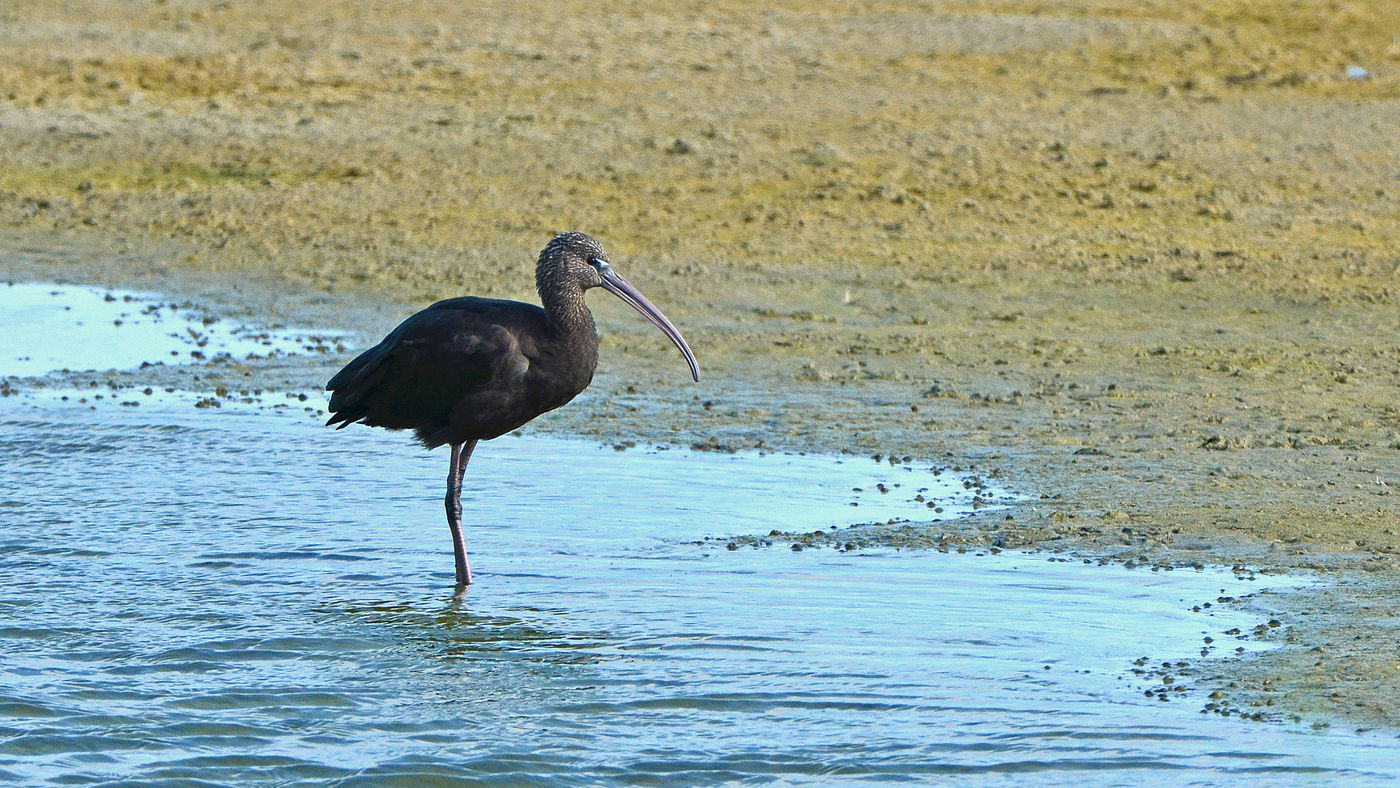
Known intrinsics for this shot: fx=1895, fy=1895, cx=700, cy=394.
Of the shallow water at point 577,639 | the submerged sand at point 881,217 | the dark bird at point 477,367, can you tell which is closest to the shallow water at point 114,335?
the submerged sand at point 881,217

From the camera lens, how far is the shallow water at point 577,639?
5.25 m

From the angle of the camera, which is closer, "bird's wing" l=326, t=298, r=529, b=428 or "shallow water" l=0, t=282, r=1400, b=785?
"shallow water" l=0, t=282, r=1400, b=785

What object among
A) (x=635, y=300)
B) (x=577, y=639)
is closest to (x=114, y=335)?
(x=635, y=300)

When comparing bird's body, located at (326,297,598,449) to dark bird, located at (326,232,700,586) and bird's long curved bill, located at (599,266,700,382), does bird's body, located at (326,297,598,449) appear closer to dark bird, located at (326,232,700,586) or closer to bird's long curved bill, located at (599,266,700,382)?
dark bird, located at (326,232,700,586)

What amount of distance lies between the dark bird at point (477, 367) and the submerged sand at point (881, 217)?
1179 mm

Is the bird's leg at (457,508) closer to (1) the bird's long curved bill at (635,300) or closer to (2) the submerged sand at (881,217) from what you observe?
(1) the bird's long curved bill at (635,300)

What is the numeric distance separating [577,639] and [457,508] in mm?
1137

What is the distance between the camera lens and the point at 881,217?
530 inches

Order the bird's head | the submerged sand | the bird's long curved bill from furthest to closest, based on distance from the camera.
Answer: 1. the submerged sand
2. the bird's long curved bill
3. the bird's head

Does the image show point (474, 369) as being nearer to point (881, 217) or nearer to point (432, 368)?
point (432, 368)

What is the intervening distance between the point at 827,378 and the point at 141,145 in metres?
8.11

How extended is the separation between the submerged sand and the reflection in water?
0.45m

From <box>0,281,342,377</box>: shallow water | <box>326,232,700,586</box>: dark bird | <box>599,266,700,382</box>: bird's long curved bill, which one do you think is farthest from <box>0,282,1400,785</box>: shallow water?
<box>0,281,342,377</box>: shallow water

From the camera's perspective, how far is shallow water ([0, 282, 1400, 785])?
17.2 feet
